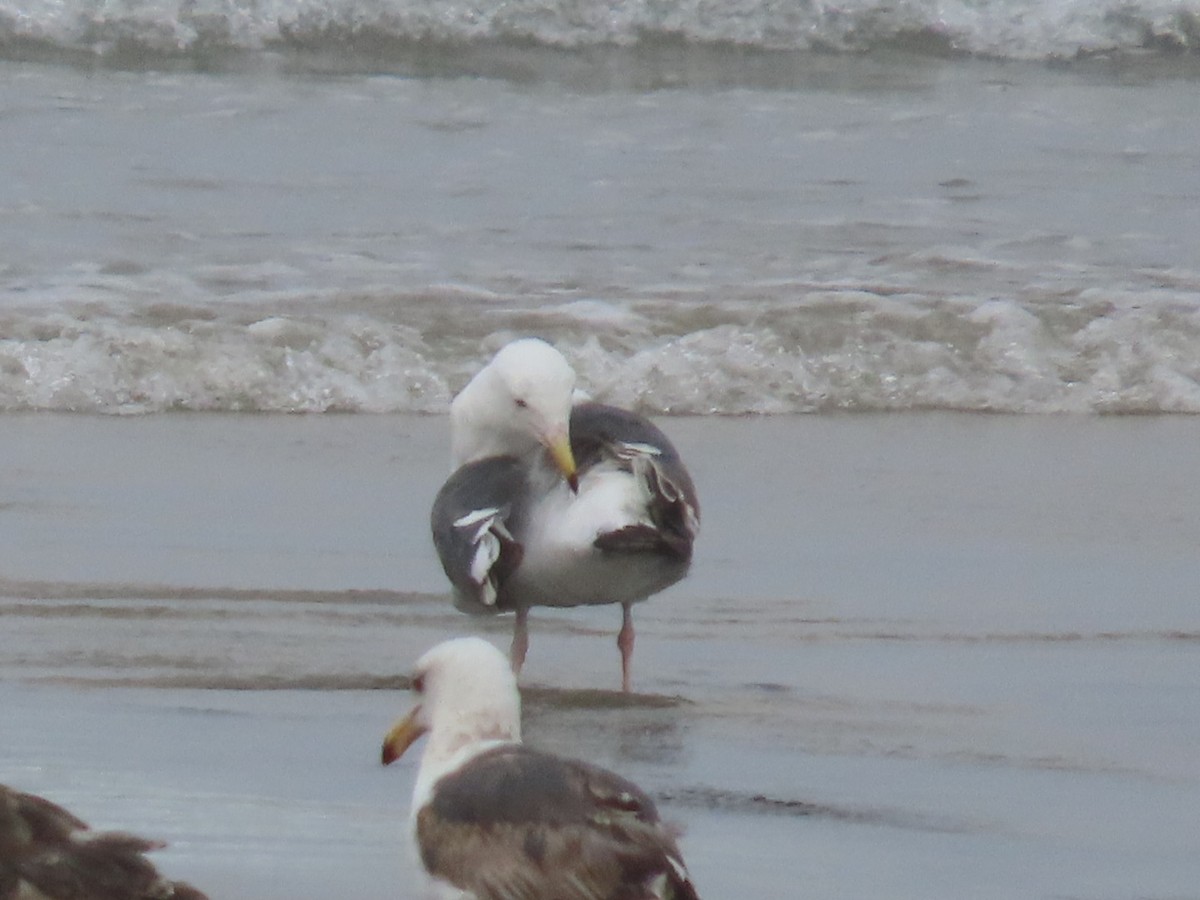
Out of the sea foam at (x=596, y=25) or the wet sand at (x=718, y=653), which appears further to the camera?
the sea foam at (x=596, y=25)

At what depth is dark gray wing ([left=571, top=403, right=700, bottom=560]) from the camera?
560 centimetres

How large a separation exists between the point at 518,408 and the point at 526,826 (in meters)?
2.28

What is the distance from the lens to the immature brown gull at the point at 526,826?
3779 millimetres

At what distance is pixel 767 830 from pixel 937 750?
72 centimetres

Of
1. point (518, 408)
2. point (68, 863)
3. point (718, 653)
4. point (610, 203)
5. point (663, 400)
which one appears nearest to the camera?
point (68, 863)

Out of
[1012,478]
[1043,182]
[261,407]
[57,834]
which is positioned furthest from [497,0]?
[57,834]

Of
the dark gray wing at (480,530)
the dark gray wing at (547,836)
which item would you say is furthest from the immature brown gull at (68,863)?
the dark gray wing at (480,530)

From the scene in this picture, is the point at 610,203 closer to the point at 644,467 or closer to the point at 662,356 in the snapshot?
the point at 662,356

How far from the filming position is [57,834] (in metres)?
3.58

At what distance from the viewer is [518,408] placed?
6.08 m

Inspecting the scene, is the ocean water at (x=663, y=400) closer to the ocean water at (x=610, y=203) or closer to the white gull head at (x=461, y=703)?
the ocean water at (x=610, y=203)

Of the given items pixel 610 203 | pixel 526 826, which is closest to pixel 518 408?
pixel 526 826

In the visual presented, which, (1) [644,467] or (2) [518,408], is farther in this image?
(2) [518,408]

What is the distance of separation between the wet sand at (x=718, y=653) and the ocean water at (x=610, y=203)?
24.9 inches
